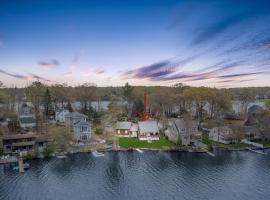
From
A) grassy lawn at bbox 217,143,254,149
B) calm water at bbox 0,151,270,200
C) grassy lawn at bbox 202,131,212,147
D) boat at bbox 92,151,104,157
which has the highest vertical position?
grassy lawn at bbox 202,131,212,147

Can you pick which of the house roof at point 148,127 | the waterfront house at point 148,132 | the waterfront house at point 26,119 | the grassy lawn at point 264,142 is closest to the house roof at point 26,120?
the waterfront house at point 26,119


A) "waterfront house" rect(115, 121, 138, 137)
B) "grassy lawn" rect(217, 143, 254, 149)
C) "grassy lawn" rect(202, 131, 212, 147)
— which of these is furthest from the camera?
"waterfront house" rect(115, 121, 138, 137)

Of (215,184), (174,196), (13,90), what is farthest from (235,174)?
(13,90)

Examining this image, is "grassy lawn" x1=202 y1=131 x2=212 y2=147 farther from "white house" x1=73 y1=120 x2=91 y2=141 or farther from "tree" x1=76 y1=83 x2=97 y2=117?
"tree" x1=76 y1=83 x2=97 y2=117

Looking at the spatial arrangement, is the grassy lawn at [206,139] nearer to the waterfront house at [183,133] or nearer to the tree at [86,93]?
the waterfront house at [183,133]

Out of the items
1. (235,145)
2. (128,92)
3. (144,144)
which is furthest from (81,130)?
(128,92)

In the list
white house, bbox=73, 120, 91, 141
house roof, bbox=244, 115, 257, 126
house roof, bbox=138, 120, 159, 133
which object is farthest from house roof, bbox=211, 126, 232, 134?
white house, bbox=73, 120, 91, 141

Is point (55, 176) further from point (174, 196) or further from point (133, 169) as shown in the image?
point (174, 196)
